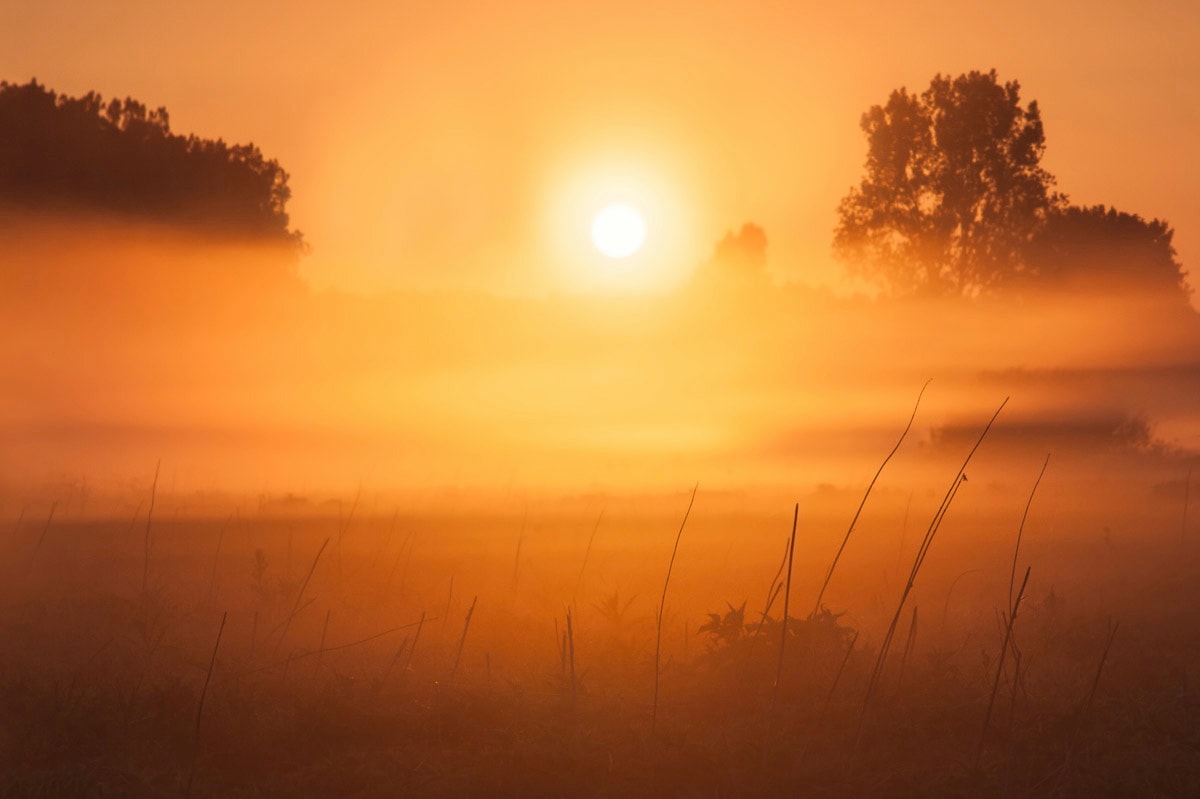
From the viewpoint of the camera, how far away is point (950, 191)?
86.7 feet

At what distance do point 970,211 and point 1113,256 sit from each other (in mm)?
3134

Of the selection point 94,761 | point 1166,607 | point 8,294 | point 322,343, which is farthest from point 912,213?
point 94,761

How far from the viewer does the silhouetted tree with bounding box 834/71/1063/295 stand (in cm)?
2584

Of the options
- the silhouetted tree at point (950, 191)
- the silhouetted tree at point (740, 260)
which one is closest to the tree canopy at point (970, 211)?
the silhouetted tree at point (950, 191)

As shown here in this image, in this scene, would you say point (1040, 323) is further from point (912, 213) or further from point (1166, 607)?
point (1166, 607)

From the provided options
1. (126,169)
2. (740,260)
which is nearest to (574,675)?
(126,169)

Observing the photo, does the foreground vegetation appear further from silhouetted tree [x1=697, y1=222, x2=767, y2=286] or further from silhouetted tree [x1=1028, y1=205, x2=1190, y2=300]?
silhouetted tree [x1=697, y1=222, x2=767, y2=286]

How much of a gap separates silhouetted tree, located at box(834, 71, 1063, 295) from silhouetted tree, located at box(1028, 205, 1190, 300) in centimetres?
91

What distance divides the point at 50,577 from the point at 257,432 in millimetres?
11296

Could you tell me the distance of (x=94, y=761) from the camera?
8.30 metres

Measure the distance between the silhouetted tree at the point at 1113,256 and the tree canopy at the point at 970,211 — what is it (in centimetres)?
2

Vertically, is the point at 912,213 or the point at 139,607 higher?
the point at 912,213

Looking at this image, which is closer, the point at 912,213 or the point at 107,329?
the point at 107,329

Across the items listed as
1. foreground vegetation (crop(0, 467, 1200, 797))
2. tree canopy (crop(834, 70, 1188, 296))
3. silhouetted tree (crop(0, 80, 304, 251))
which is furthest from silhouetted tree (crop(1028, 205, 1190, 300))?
silhouetted tree (crop(0, 80, 304, 251))
